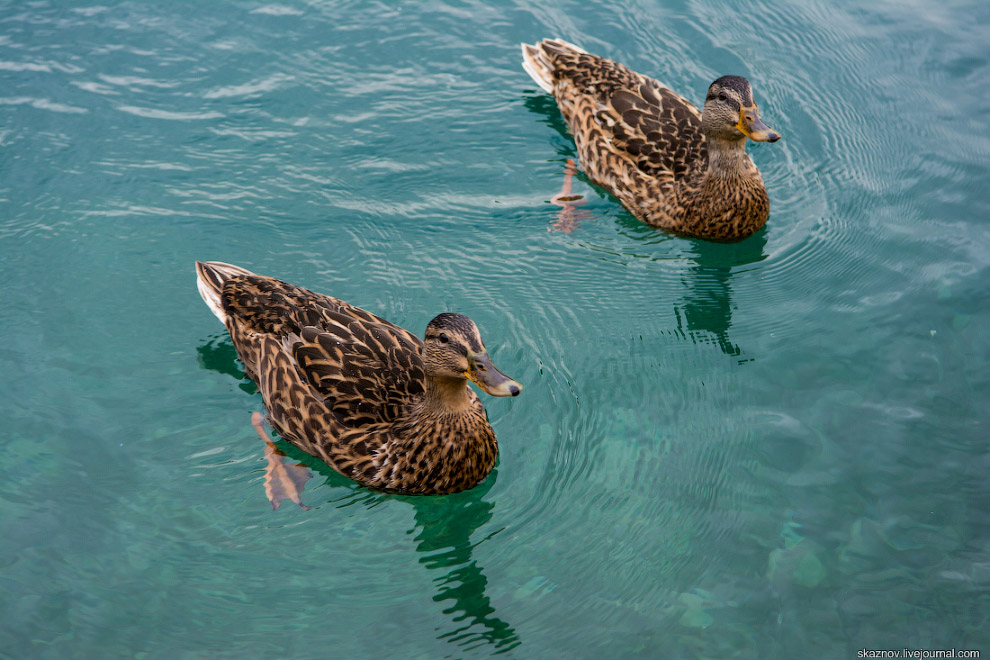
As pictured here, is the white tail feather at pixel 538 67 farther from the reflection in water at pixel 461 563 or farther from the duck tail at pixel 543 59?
the reflection in water at pixel 461 563

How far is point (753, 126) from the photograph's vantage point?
793 cm

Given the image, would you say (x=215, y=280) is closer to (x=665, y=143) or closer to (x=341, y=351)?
(x=341, y=351)

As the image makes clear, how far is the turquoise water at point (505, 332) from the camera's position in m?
5.77

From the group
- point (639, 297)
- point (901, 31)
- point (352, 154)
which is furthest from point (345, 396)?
point (901, 31)

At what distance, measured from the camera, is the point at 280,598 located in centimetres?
577

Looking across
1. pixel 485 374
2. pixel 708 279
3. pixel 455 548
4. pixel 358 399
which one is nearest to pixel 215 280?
pixel 358 399

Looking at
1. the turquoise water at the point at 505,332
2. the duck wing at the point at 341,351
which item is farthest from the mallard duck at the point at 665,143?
the duck wing at the point at 341,351

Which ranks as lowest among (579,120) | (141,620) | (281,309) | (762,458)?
(141,620)

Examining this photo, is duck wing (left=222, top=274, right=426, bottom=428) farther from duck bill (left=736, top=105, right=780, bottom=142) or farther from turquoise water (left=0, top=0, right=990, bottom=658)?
duck bill (left=736, top=105, right=780, bottom=142)

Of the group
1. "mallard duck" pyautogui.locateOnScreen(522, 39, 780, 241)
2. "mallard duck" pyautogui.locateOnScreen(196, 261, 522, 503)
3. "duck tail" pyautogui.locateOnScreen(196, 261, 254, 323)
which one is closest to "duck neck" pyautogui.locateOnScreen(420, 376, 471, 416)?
"mallard duck" pyautogui.locateOnScreen(196, 261, 522, 503)

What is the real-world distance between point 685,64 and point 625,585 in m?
6.55

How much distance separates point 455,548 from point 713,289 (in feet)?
11.2

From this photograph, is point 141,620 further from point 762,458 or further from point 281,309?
point 762,458

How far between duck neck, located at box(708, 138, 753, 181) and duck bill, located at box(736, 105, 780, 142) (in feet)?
0.96
